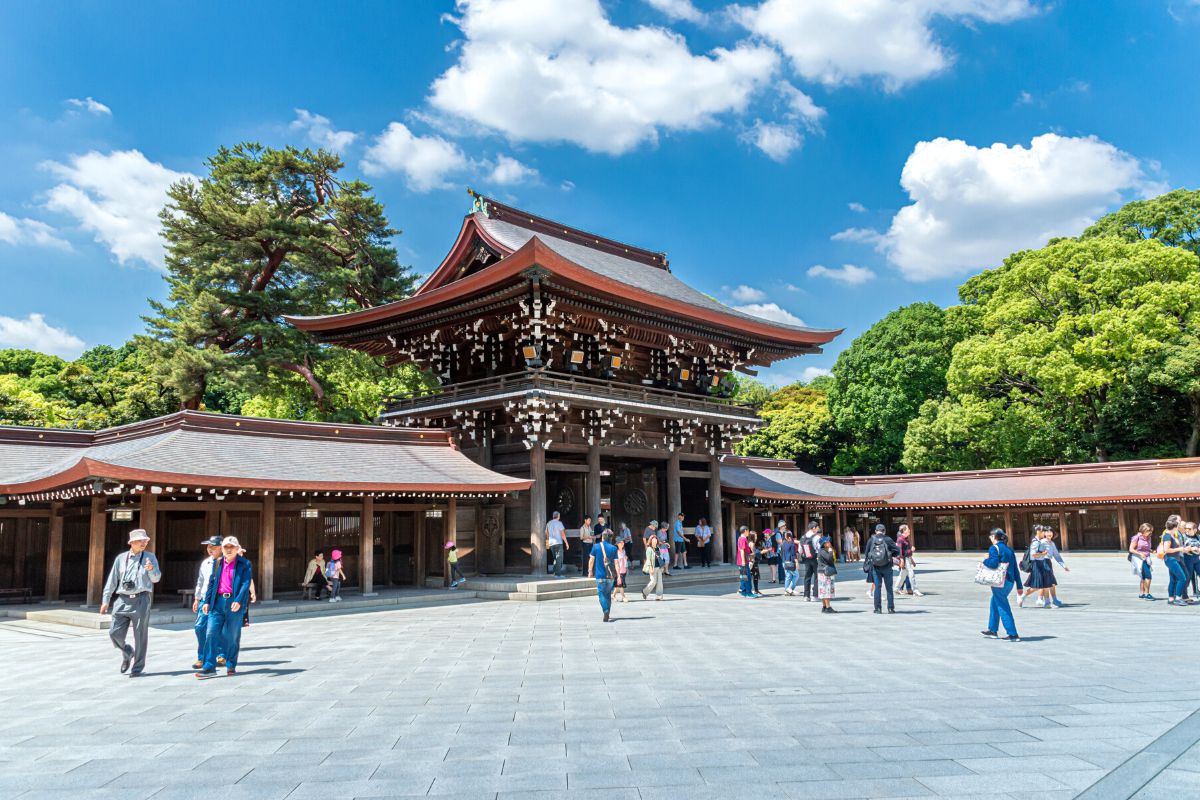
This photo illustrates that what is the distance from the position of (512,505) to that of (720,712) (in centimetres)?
1686

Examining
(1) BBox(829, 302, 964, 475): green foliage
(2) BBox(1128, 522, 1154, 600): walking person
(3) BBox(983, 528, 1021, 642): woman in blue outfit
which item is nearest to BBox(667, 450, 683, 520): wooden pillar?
(2) BBox(1128, 522, 1154, 600): walking person

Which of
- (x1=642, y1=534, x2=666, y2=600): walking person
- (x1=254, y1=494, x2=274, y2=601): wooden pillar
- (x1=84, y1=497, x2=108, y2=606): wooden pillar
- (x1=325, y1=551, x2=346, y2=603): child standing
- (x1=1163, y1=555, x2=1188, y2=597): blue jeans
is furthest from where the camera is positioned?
(x1=642, y1=534, x2=666, y2=600): walking person

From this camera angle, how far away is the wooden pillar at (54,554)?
1852cm

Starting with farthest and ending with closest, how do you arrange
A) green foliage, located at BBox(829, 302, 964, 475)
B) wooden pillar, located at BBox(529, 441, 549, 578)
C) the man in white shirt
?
green foliage, located at BBox(829, 302, 964, 475) < wooden pillar, located at BBox(529, 441, 549, 578) < the man in white shirt

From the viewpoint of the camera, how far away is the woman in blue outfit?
1198 centimetres

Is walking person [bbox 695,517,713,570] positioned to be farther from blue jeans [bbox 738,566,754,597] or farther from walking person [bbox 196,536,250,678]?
walking person [bbox 196,536,250,678]

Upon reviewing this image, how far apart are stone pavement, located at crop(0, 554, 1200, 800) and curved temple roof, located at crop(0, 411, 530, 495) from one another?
3.56m

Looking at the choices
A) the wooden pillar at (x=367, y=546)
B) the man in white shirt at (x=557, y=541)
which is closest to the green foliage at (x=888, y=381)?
the man in white shirt at (x=557, y=541)

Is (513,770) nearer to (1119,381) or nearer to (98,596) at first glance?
(98,596)

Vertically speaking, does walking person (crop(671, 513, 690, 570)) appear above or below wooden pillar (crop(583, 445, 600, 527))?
below

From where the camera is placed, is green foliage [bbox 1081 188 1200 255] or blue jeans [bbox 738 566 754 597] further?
green foliage [bbox 1081 188 1200 255]

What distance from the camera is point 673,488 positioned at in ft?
89.7

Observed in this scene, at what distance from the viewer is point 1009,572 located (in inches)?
478

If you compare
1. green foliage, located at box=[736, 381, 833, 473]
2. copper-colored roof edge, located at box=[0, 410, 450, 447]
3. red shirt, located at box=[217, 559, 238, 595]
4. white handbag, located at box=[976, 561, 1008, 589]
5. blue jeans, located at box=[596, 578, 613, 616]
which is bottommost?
blue jeans, located at box=[596, 578, 613, 616]
